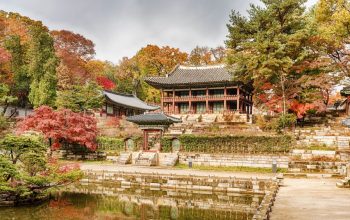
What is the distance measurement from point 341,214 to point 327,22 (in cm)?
2655

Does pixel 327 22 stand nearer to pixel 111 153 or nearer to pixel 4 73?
pixel 111 153

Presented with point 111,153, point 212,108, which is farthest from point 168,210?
point 212,108

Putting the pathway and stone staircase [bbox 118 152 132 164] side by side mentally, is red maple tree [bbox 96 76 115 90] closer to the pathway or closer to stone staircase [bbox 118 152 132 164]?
stone staircase [bbox 118 152 132 164]

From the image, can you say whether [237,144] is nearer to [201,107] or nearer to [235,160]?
[235,160]

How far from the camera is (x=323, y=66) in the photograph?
1389 inches

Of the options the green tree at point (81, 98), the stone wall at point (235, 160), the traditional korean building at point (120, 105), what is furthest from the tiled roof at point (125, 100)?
the stone wall at point (235, 160)

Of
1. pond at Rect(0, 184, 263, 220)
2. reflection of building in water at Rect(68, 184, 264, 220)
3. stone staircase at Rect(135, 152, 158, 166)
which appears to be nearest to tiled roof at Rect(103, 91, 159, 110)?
stone staircase at Rect(135, 152, 158, 166)

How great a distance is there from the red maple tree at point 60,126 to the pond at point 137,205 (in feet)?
34.5

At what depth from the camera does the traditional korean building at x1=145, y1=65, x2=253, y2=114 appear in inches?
1810

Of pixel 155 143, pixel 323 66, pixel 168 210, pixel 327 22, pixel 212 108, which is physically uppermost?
pixel 327 22

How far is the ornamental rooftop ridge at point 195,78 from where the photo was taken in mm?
46053

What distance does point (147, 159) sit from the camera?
30.9m

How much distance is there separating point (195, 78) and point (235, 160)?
22385 millimetres

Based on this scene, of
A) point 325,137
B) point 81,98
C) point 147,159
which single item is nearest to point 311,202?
point 147,159
